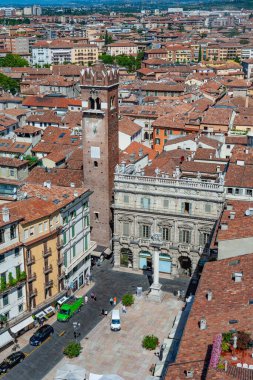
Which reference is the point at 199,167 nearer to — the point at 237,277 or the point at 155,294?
the point at 155,294

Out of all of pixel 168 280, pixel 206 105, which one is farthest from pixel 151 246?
pixel 206 105

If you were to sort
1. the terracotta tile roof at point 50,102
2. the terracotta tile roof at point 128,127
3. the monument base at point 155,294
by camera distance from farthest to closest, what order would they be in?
the terracotta tile roof at point 50,102 → the terracotta tile roof at point 128,127 → the monument base at point 155,294

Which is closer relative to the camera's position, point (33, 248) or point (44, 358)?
point (44, 358)

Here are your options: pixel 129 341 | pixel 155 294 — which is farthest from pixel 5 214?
pixel 155 294

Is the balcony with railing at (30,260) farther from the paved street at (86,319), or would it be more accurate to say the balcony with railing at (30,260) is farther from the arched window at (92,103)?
the arched window at (92,103)

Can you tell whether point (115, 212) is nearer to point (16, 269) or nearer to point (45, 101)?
point (16, 269)

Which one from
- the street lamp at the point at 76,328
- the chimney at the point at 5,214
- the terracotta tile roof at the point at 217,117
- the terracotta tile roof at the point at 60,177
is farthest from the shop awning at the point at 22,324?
the terracotta tile roof at the point at 217,117
